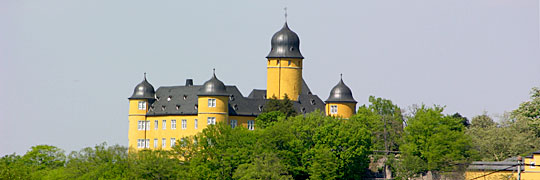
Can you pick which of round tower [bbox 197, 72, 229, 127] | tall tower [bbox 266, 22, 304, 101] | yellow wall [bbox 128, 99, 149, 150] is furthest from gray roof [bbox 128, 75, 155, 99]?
tall tower [bbox 266, 22, 304, 101]

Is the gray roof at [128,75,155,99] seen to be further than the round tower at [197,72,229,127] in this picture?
Yes

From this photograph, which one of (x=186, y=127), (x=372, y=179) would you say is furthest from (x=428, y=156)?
(x=186, y=127)

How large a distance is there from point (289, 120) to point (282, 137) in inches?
174

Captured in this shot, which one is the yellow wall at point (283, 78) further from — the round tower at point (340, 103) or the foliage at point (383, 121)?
the foliage at point (383, 121)

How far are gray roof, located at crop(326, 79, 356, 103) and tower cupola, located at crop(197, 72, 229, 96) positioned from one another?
1015 centimetres

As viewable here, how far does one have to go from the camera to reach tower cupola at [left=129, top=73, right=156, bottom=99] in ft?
380

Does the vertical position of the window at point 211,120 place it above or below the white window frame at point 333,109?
below

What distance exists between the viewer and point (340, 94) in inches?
4537

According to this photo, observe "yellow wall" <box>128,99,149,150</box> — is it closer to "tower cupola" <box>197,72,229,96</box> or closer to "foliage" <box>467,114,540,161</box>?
"tower cupola" <box>197,72,229,96</box>

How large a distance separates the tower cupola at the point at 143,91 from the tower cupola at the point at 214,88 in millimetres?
6629

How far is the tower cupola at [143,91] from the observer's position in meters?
116

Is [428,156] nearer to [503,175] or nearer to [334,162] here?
[334,162]

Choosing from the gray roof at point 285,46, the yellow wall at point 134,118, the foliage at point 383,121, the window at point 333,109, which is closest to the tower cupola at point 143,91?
the yellow wall at point 134,118

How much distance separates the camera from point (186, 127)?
113m
